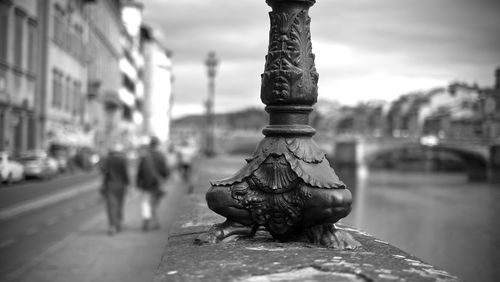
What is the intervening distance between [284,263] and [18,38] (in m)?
4.24

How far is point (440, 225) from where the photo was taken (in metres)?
24.1

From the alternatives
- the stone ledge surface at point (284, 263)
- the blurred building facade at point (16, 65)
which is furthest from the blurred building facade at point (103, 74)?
the stone ledge surface at point (284, 263)

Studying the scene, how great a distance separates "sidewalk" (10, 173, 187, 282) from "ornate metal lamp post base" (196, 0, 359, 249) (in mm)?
4190

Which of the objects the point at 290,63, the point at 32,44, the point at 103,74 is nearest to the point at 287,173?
the point at 290,63

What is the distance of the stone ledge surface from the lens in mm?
2152

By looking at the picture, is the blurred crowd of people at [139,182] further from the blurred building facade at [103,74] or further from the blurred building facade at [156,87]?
the blurred building facade at [156,87]

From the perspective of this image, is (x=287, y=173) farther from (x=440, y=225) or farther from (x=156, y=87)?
(x=156, y=87)

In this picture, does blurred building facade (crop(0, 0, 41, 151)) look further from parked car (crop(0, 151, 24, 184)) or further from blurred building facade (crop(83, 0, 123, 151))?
blurred building facade (crop(83, 0, 123, 151))

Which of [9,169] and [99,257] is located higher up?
[9,169]

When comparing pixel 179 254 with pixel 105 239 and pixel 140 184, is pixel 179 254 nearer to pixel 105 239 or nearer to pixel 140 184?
pixel 105 239

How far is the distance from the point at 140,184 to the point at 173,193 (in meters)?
9.42

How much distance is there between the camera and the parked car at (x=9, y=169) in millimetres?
4714

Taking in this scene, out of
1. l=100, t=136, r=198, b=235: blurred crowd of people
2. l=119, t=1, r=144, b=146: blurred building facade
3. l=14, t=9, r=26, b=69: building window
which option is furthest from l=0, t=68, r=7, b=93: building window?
l=119, t=1, r=144, b=146: blurred building facade

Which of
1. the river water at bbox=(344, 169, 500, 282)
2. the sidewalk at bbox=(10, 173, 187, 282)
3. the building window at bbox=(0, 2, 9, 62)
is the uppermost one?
the building window at bbox=(0, 2, 9, 62)
